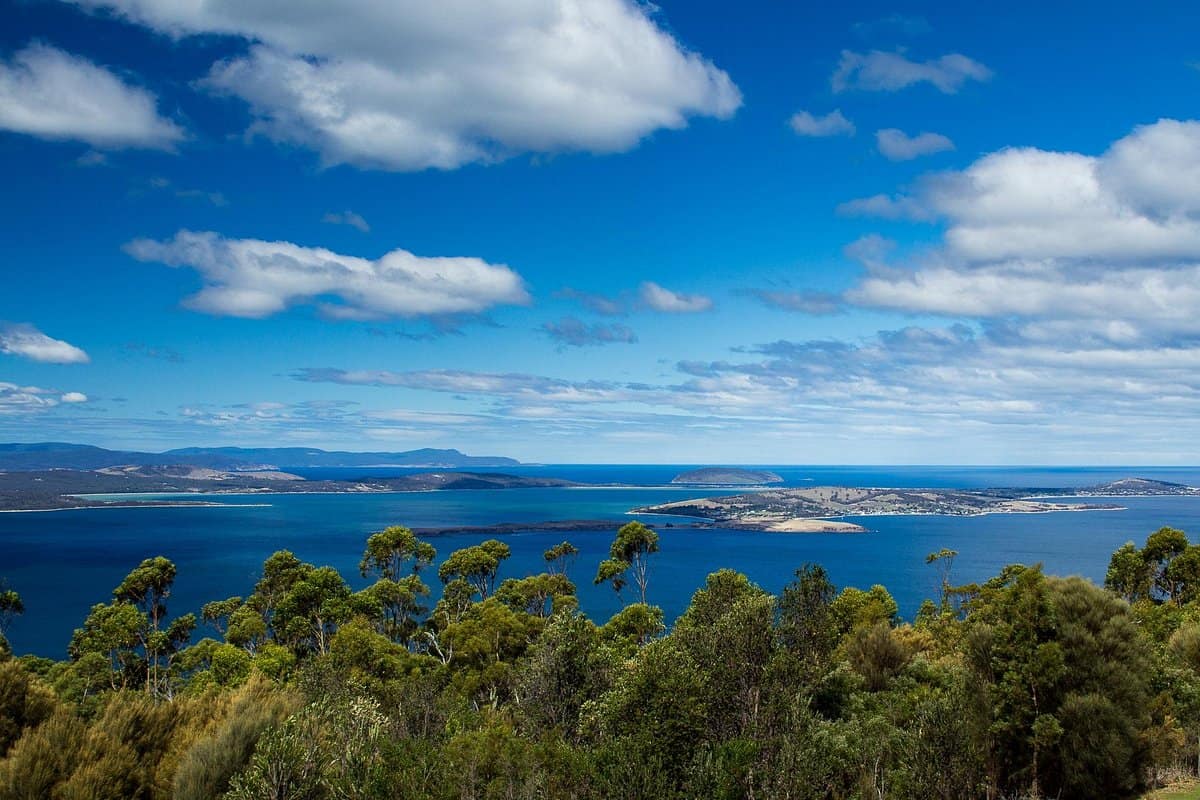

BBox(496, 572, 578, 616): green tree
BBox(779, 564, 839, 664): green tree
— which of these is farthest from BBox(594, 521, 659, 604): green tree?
BBox(779, 564, 839, 664): green tree

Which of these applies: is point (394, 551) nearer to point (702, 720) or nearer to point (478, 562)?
point (478, 562)

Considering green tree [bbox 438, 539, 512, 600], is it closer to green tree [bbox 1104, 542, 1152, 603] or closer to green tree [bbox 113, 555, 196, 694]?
green tree [bbox 113, 555, 196, 694]

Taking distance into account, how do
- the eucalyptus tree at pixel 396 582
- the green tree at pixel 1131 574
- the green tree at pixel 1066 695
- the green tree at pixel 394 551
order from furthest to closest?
1. the green tree at pixel 394 551
2. the green tree at pixel 1131 574
3. the eucalyptus tree at pixel 396 582
4. the green tree at pixel 1066 695

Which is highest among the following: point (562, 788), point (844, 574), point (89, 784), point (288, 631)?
point (89, 784)

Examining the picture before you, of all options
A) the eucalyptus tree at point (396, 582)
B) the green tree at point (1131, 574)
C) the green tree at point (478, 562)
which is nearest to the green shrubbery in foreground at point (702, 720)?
the eucalyptus tree at point (396, 582)

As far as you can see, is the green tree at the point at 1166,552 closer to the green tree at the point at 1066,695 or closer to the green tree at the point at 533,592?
the green tree at the point at 1066,695

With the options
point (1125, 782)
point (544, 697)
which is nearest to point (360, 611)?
point (544, 697)

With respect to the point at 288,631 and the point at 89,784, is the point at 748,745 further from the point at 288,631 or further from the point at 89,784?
the point at 288,631

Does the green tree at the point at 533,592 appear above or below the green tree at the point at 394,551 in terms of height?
below

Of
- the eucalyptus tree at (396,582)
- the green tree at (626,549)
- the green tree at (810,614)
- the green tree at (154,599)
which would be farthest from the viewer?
the green tree at (626,549)

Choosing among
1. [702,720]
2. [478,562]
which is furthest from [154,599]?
[702,720]

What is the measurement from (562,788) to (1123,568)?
2478 inches

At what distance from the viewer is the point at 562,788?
22.4m

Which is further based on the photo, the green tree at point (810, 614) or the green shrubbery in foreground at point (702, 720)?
the green tree at point (810, 614)
